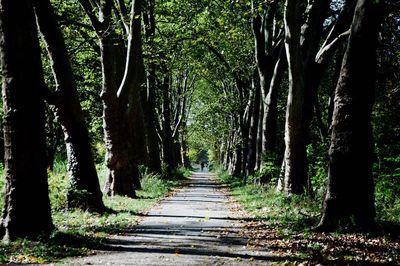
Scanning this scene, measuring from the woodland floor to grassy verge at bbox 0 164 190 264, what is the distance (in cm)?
33

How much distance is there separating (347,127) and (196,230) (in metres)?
4.04

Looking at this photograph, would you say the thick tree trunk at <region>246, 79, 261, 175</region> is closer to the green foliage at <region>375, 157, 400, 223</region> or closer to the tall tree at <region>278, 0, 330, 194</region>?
the tall tree at <region>278, 0, 330, 194</region>

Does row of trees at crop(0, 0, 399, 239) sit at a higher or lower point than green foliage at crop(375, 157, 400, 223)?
higher

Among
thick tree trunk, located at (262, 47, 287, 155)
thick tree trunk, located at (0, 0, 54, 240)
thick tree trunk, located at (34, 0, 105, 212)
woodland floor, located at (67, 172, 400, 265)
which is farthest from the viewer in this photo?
thick tree trunk, located at (262, 47, 287, 155)

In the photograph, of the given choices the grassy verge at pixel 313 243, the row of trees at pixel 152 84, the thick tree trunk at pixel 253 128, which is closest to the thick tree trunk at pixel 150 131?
the row of trees at pixel 152 84

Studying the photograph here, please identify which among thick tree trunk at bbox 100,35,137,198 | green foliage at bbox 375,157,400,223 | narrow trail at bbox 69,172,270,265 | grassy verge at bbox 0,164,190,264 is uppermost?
thick tree trunk at bbox 100,35,137,198

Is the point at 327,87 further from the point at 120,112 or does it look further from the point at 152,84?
the point at 120,112

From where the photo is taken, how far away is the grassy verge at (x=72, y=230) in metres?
6.77

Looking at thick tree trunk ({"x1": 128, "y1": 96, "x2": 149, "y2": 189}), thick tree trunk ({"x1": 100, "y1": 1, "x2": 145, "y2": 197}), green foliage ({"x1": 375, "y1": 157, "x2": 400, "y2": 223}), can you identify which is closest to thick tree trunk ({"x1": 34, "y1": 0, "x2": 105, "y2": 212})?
thick tree trunk ({"x1": 100, "y1": 1, "x2": 145, "y2": 197})

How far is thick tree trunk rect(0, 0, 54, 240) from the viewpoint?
7.58 meters

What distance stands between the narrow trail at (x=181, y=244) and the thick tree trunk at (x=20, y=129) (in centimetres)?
158

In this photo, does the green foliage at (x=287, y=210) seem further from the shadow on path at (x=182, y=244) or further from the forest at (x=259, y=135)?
the shadow on path at (x=182, y=244)

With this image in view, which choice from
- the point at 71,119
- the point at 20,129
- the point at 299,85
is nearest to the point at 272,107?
the point at 299,85

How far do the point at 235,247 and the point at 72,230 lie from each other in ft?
10.6
